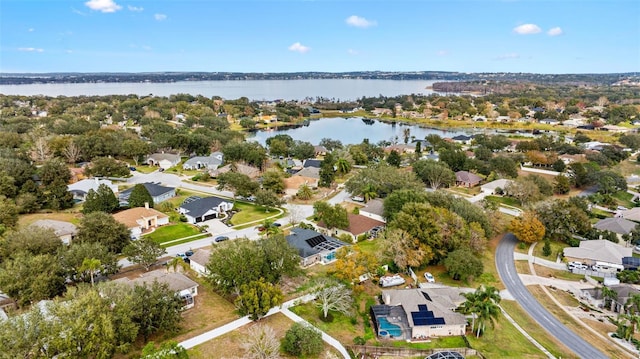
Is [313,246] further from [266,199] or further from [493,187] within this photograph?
[493,187]

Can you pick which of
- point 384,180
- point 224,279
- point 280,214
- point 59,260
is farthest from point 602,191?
point 59,260

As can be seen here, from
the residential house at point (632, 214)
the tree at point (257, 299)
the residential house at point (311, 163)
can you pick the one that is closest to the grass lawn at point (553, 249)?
the residential house at point (632, 214)

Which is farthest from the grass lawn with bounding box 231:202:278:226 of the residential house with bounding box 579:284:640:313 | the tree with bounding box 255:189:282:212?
the residential house with bounding box 579:284:640:313

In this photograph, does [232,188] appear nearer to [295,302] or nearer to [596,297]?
[295,302]

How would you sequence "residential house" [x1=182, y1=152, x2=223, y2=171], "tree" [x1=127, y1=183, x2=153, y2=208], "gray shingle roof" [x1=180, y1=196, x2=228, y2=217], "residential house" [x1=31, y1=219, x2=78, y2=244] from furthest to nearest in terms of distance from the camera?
"residential house" [x1=182, y1=152, x2=223, y2=171] < "gray shingle roof" [x1=180, y1=196, x2=228, y2=217] < "tree" [x1=127, y1=183, x2=153, y2=208] < "residential house" [x1=31, y1=219, x2=78, y2=244]

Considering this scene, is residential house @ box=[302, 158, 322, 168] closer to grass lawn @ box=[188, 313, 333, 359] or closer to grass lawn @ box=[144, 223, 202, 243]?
grass lawn @ box=[144, 223, 202, 243]

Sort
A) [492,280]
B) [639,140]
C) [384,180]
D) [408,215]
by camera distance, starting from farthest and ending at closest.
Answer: [639,140]
[384,180]
[408,215]
[492,280]
